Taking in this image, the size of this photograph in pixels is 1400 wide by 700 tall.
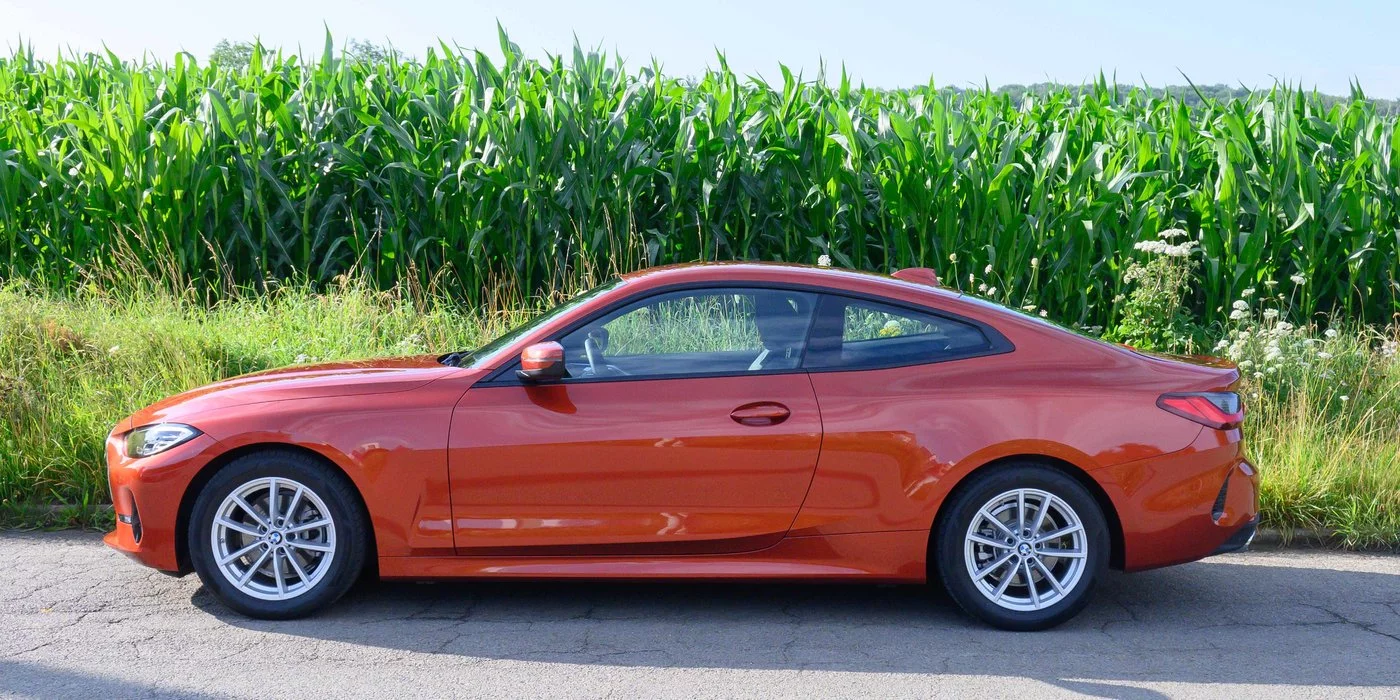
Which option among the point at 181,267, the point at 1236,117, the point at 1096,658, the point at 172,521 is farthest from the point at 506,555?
the point at 1236,117

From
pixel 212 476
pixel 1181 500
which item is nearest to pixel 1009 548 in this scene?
pixel 1181 500

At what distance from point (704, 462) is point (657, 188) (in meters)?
6.76

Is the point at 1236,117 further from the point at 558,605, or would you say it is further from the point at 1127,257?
the point at 558,605

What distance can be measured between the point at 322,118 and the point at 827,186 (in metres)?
4.49

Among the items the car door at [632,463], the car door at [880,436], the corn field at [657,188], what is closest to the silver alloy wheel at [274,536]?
the car door at [632,463]

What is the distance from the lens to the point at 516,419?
486 cm

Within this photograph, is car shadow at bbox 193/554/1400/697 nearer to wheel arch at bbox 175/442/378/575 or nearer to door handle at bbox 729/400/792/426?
wheel arch at bbox 175/442/378/575

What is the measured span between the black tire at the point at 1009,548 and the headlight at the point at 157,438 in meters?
2.94

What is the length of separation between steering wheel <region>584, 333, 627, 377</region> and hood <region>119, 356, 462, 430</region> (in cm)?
52

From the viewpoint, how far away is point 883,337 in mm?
5098

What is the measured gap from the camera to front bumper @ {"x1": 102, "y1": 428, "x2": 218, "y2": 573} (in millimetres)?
4906

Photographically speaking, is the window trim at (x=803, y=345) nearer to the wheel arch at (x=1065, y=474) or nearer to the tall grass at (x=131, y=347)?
the wheel arch at (x=1065, y=474)

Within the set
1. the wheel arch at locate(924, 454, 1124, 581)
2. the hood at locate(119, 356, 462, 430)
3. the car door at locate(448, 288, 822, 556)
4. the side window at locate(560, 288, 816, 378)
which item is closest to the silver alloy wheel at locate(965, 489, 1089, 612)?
the wheel arch at locate(924, 454, 1124, 581)

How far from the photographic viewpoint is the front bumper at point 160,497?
4.91m
